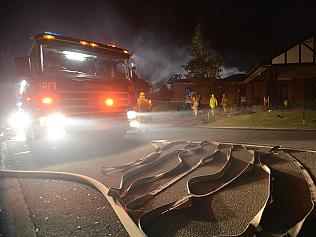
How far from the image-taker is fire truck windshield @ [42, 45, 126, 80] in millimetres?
6938

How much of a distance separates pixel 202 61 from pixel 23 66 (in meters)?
20.1

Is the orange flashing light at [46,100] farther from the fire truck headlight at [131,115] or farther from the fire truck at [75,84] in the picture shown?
the fire truck headlight at [131,115]

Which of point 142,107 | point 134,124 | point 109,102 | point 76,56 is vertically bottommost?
point 134,124

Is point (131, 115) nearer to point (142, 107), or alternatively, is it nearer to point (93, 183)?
point (142, 107)

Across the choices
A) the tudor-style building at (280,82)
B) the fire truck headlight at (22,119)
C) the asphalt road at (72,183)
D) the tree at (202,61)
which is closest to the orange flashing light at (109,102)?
the asphalt road at (72,183)

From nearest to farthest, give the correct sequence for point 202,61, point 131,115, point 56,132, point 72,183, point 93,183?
point 93,183 → point 72,183 → point 56,132 → point 131,115 → point 202,61

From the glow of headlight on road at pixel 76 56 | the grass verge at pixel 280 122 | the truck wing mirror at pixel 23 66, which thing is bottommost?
the grass verge at pixel 280 122

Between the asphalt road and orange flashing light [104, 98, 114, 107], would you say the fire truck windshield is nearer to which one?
orange flashing light [104, 98, 114, 107]

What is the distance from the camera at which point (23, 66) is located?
7195 millimetres

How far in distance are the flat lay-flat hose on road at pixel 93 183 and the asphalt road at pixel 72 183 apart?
0.08 m

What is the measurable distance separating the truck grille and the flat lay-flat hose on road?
2.11 metres

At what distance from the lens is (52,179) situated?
5031 mm

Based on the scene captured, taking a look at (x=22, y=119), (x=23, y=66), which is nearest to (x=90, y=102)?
(x=23, y=66)

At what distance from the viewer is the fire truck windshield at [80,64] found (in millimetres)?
6938
